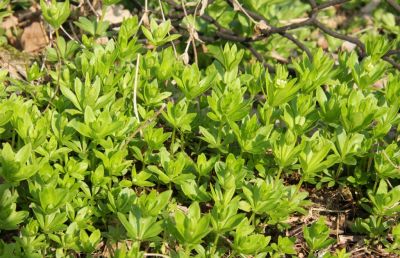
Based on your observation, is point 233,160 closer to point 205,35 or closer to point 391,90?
point 391,90

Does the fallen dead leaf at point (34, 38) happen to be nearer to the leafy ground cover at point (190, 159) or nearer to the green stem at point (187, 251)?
the leafy ground cover at point (190, 159)

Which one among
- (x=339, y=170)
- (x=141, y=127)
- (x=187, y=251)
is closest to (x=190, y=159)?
(x=141, y=127)

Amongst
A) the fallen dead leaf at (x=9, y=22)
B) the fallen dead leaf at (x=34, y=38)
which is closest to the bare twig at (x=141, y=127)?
the fallen dead leaf at (x=34, y=38)

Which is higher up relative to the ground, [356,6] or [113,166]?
[113,166]

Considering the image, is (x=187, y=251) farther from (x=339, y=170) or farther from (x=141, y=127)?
(x=339, y=170)

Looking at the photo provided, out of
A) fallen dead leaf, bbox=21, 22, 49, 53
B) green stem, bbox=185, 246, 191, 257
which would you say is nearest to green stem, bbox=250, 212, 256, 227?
green stem, bbox=185, 246, 191, 257

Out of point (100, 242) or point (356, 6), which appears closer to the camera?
point (100, 242)

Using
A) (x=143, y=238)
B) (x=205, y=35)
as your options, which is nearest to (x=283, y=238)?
(x=143, y=238)
